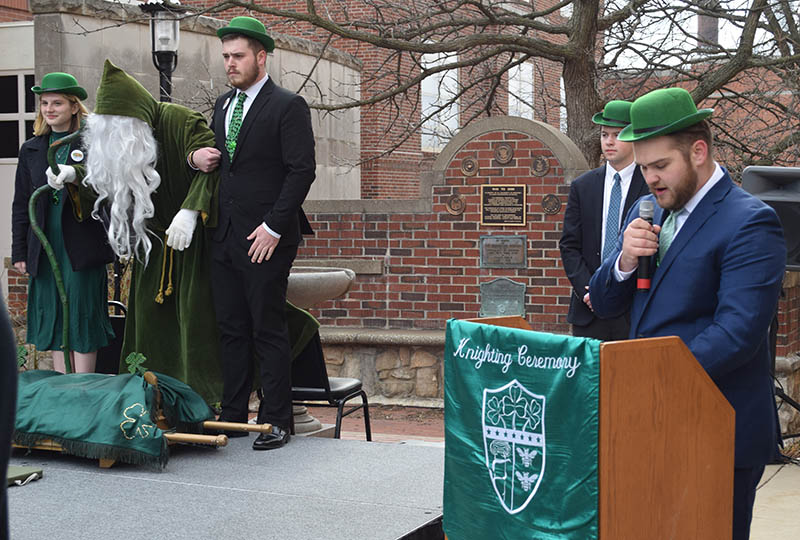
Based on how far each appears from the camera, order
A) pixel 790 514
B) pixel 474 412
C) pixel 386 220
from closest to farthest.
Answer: pixel 474 412
pixel 790 514
pixel 386 220

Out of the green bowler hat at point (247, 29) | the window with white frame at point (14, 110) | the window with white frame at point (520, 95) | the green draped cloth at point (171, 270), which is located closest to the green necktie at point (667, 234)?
the green bowler hat at point (247, 29)

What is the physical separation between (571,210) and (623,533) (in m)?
3.30

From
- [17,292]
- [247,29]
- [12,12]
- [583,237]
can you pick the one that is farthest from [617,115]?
[12,12]

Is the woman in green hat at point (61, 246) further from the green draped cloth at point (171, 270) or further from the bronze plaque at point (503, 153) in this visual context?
the bronze plaque at point (503, 153)

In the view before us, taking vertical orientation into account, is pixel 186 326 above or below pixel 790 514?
above

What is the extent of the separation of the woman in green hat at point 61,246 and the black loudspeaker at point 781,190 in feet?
10.8

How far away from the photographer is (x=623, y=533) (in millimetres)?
2479

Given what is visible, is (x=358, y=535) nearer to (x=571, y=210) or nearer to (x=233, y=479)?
(x=233, y=479)

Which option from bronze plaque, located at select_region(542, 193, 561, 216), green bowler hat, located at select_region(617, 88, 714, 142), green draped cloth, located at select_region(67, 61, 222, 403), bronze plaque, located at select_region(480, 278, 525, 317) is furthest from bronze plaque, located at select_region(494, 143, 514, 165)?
green bowler hat, located at select_region(617, 88, 714, 142)

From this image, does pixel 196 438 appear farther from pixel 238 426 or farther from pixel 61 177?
pixel 61 177

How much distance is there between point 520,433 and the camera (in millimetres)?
2615

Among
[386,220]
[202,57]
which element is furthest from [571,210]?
[202,57]

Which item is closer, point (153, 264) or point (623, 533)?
point (623, 533)

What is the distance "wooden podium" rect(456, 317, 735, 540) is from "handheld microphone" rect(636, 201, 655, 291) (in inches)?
13.3
